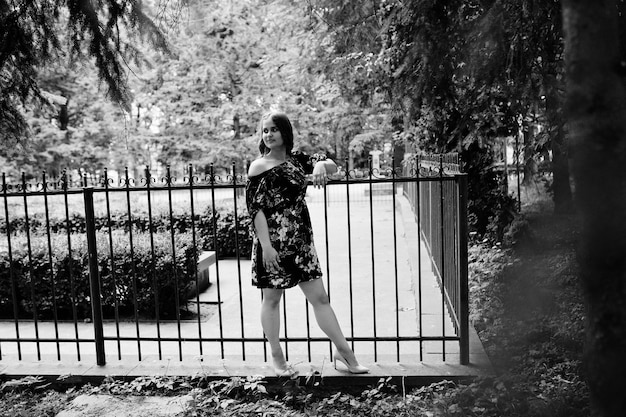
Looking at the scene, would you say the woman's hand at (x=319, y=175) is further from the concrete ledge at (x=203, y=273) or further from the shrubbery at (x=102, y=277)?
the concrete ledge at (x=203, y=273)

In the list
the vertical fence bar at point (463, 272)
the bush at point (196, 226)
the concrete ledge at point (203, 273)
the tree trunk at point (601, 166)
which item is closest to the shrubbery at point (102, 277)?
the concrete ledge at point (203, 273)

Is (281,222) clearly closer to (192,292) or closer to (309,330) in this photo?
(309,330)

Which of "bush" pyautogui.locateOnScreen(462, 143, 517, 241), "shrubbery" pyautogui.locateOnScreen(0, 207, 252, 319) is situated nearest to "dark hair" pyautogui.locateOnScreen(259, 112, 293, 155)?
"shrubbery" pyautogui.locateOnScreen(0, 207, 252, 319)

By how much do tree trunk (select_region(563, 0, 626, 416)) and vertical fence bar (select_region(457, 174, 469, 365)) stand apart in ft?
8.69

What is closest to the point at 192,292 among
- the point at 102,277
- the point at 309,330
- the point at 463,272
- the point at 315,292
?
the point at 102,277

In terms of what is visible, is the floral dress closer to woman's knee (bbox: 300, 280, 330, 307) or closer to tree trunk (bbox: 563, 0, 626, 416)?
woman's knee (bbox: 300, 280, 330, 307)

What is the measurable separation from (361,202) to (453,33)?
2179 cm

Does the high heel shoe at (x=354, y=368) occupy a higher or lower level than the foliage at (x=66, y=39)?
lower

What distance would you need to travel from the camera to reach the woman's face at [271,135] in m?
4.09

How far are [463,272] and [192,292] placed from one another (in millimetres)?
4695

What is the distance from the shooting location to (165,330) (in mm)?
6742

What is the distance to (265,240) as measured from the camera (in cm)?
404

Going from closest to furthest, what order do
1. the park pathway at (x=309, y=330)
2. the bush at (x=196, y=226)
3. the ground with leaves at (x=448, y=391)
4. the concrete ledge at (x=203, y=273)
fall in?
the ground with leaves at (x=448, y=391) → the park pathway at (x=309, y=330) → the concrete ledge at (x=203, y=273) → the bush at (x=196, y=226)

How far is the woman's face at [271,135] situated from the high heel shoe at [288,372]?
1.59 meters
